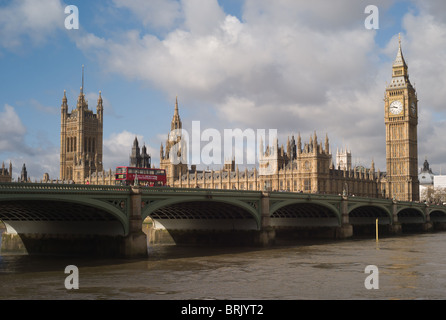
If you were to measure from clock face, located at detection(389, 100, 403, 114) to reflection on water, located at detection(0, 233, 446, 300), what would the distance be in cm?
10040

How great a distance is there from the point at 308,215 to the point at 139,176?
23.6m

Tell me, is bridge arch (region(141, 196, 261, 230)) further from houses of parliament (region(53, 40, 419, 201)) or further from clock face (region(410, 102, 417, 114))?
clock face (region(410, 102, 417, 114))

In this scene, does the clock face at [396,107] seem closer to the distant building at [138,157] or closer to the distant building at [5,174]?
the distant building at [138,157]

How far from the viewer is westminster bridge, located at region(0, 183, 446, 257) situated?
42219mm

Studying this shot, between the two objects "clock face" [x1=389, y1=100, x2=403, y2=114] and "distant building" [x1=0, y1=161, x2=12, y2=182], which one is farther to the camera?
"distant building" [x1=0, y1=161, x2=12, y2=182]

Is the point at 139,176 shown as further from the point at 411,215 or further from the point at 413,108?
the point at 413,108

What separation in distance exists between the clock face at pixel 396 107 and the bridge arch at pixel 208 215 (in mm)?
99882

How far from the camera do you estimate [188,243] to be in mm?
63500

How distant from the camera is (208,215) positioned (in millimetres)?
63656

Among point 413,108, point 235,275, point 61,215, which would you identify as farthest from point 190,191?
point 413,108

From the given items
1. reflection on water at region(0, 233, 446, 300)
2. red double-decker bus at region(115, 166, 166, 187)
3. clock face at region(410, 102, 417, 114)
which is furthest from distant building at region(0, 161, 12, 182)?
reflection on water at region(0, 233, 446, 300)
